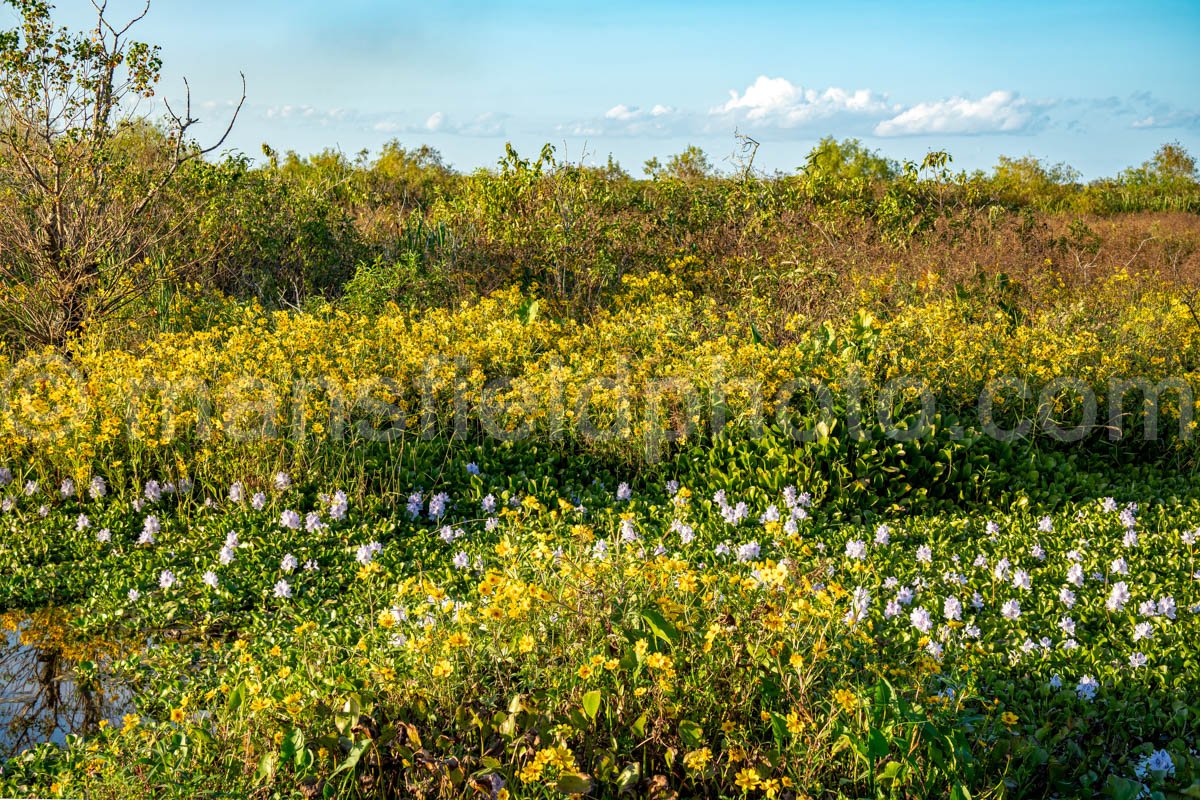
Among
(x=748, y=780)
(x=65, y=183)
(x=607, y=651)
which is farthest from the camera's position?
(x=65, y=183)

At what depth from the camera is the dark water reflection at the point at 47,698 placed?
316cm

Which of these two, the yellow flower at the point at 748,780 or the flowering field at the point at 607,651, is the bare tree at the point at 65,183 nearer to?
the flowering field at the point at 607,651

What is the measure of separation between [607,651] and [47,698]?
2.07 metres

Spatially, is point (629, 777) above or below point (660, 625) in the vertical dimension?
below

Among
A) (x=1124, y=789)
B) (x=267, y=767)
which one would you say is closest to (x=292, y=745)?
(x=267, y=767)

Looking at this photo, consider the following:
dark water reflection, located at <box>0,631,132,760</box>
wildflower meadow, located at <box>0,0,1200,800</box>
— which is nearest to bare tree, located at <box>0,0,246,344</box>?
wildflower meadow, located at <box>0,0,1200,800</box>

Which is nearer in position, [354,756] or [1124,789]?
[354,756]

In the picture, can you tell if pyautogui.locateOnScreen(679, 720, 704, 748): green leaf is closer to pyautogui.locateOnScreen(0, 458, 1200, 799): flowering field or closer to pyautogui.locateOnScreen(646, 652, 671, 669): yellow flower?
pyautogui.locateOnScreen(0, 458, 1200, 799): flowering field

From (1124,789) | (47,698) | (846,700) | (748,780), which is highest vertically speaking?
(846,700)

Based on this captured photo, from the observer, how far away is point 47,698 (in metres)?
3.38

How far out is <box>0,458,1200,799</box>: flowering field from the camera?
2387mm

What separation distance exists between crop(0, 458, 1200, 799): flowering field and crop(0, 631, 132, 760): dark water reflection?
0.06 ft

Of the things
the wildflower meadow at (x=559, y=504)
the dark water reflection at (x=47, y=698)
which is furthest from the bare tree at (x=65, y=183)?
the dark water reflection at (x=47, y=698)

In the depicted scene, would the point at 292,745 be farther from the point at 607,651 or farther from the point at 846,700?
the point at 846,700
